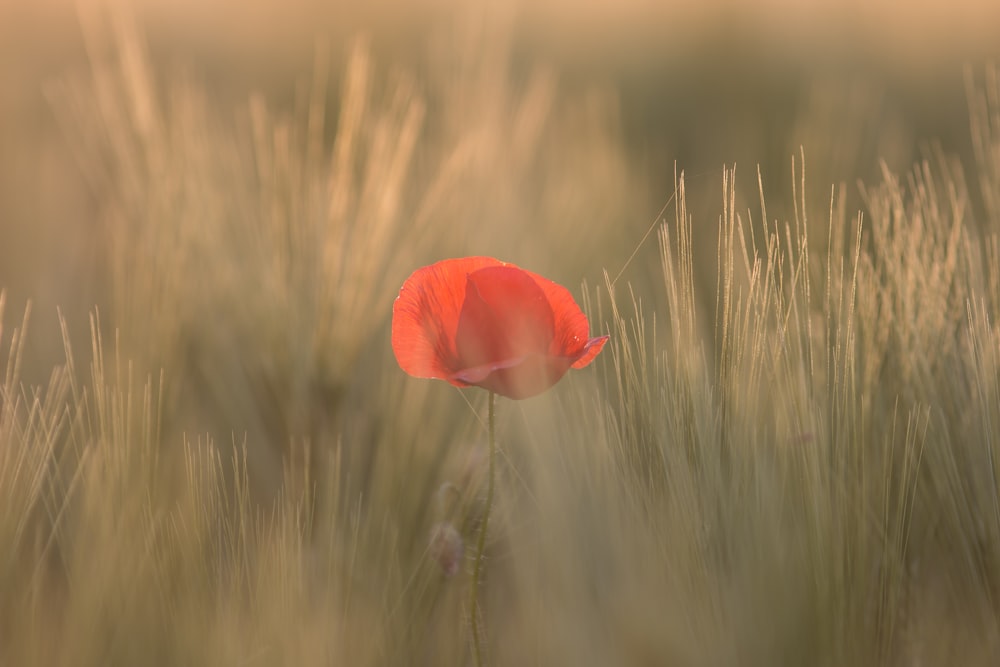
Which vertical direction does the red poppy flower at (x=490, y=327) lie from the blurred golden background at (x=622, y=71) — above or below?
below

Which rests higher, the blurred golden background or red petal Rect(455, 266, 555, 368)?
the blurred golden background

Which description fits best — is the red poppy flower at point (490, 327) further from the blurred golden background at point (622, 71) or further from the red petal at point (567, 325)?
the blurred golden background at point (622, 71)

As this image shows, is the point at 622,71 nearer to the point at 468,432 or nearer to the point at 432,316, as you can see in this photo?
the point at 468,432

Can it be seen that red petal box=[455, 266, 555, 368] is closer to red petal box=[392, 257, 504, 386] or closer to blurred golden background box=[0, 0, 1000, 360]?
red petal box=[392, 257, 504, 386]

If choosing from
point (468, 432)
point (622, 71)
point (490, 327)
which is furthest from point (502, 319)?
point (622, 71)

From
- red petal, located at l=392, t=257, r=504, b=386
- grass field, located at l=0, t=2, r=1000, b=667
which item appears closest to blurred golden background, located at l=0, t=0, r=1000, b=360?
grass field, located at l=0, t=2, r=1000, b=667

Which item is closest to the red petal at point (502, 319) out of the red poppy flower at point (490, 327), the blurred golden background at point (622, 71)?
the red poppy flower at point (490, 327)

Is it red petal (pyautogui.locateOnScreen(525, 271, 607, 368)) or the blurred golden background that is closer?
red petal (pyautogui.locateOnScreen(525, 271, 607, 368))

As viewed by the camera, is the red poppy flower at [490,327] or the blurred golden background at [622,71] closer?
the red poppy flower at [490,327]
